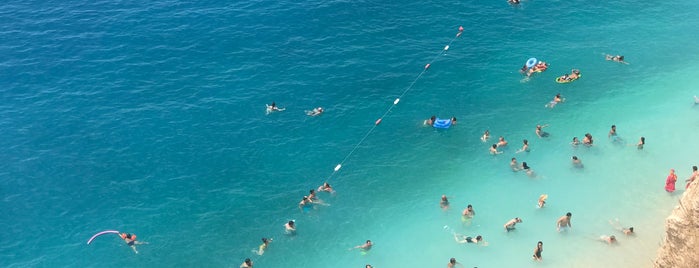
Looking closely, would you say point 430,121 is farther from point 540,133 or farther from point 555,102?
point 555,102

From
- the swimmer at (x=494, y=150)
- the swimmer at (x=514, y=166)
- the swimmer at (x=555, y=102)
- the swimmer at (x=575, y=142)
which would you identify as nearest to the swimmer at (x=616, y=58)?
the swimmer at (x=555, y=102)

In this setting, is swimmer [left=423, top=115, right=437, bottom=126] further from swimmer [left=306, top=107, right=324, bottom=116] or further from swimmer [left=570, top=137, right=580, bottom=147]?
swimmer [left=570, top=137, right=580, bottom=147]

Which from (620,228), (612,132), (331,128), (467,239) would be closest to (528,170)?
(620,228)

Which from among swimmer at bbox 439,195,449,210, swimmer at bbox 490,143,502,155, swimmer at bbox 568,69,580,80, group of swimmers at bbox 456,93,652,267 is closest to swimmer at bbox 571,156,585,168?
group of swimmers at bbox 456,93,652,267

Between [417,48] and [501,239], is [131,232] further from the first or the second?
[417,48]

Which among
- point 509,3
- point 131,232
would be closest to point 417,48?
point 509,3

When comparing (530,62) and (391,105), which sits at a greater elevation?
(530,62)

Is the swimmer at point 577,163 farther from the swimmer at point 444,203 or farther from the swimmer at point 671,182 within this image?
the swimmer at point 444,203
